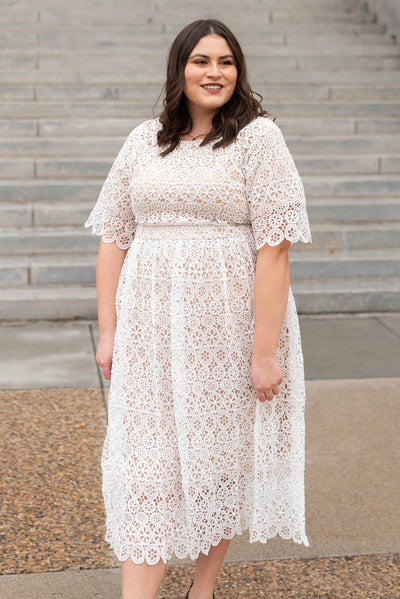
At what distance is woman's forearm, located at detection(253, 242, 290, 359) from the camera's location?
2.44 m

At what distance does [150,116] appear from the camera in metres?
9.41

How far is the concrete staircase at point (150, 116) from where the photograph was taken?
7.39 m

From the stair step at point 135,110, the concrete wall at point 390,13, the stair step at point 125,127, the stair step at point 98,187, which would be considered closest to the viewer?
the stair step at point 98,187

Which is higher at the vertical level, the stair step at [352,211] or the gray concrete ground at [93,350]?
the stair step at [352,211]

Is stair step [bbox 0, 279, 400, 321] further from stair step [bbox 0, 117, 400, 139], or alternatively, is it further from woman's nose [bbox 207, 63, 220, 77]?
woman's nose [bbox 207, 63, 220, 77]

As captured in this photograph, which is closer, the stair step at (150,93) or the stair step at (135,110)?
the stair step at (135,110)

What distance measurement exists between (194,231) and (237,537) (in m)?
1.55

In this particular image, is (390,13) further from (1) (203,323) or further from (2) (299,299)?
(1) (203,323)

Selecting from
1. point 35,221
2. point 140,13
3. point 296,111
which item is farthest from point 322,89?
point 35,221

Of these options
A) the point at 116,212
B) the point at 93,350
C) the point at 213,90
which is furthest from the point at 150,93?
the point at 213,90

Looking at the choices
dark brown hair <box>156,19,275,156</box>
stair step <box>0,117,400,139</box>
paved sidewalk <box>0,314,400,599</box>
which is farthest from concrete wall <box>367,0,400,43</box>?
dark brown hair <box>156,19,275,156</box>

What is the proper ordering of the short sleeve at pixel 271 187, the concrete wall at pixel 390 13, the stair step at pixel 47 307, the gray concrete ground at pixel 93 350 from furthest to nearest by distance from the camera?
the concrete wall at pixel 390 13
the stair step at pixel 47 307
the gray concrete ground at pixel 93 350
the short sleeve at pixel 271 187

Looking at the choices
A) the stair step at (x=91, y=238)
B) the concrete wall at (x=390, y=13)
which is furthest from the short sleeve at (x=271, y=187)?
the concrete wall at (x=390, y=13)

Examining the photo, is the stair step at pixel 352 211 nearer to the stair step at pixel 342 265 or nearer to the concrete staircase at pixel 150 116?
the concrete staircase at pixel 150 116
